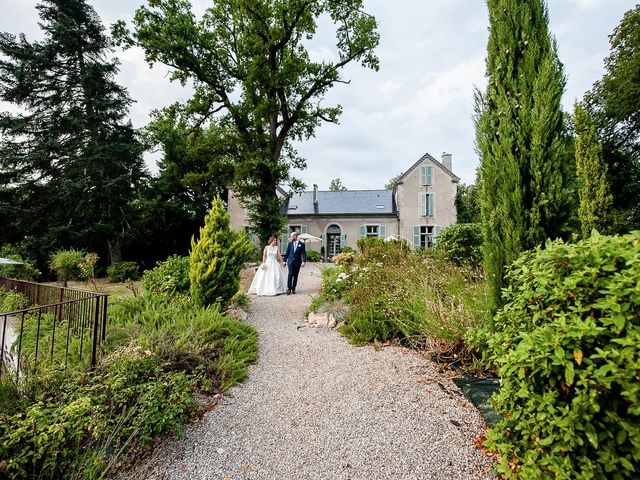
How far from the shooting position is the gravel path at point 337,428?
2.00 m

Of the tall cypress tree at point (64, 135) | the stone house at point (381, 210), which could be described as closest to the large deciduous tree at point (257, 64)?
the tall cypress tree at point (64, 135)

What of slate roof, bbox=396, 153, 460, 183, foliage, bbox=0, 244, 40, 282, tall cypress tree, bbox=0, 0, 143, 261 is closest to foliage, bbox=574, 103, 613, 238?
slate roof, bbox=396, 153, 460, 183

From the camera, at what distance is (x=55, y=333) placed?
4.18 m

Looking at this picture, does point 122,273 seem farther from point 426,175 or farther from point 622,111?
point 622,111

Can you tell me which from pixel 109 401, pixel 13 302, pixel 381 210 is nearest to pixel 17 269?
pixel 13 302

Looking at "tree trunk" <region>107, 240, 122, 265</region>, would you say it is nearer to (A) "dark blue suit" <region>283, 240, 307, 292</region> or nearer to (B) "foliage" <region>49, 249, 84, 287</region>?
(B) "foliage" <region>49, 249, 84, 287</region>

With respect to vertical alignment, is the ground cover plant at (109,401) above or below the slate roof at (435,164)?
below

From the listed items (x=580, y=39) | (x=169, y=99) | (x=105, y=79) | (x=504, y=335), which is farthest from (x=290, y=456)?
(x=105, y=79)

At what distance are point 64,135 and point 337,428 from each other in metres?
20.6

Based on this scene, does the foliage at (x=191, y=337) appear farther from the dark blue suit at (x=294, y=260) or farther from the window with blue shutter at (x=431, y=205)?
the window with blue shutter at (x=431, y=205)

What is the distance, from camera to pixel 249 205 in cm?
1466

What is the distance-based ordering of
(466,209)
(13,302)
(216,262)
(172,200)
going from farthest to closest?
(466,209), (172,200), (13,302), (216,262)

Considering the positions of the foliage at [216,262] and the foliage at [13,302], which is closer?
the foliage at [216,262]

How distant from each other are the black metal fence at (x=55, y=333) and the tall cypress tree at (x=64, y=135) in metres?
11.3
